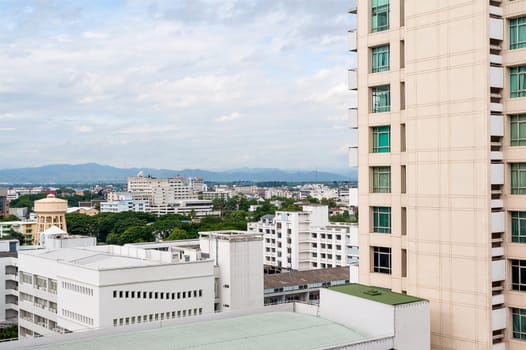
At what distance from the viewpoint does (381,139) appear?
2602cm

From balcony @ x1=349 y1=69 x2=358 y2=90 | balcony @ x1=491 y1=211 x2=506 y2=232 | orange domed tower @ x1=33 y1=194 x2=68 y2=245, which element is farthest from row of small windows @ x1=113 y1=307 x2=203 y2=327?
orange domed tower @ x1=33 y1=194 x2=68 y2=245

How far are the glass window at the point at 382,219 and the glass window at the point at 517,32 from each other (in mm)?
7989

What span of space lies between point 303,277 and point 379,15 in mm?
46494

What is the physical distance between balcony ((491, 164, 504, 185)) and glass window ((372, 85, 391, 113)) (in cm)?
528

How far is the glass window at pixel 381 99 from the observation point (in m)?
25.8

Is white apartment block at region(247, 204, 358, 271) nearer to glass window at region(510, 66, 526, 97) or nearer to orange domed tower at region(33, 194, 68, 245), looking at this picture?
orange domed tower at region(33, 194, 68, 245)

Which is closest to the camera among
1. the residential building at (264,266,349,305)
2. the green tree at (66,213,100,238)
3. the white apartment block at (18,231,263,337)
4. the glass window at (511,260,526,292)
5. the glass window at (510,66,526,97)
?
the glass window at (510,66,526,97)

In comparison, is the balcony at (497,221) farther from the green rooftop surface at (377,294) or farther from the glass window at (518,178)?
the green rooftop surface at (377,294)

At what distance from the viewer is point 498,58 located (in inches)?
878

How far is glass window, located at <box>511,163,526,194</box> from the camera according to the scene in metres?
22.4

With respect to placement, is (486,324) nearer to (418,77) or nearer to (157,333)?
(418,77)

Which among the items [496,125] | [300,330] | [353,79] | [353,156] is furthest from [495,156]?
[300,330]

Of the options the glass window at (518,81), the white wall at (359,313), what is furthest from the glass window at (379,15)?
the white wall at (359,313)

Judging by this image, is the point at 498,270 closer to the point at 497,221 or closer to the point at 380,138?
the point at 497,221
